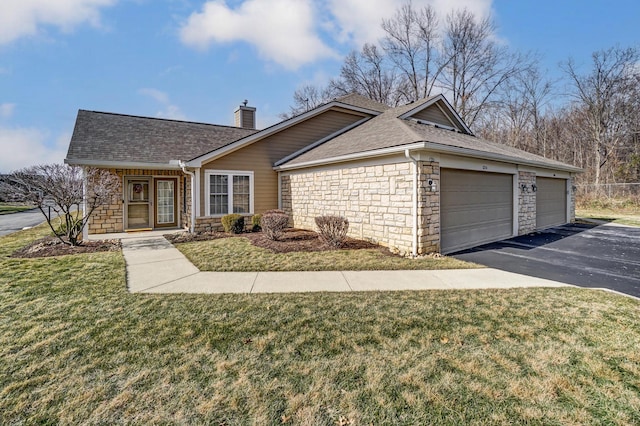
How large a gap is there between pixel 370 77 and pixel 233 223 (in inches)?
952

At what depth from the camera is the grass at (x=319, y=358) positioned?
227cm

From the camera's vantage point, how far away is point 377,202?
27.4 ft

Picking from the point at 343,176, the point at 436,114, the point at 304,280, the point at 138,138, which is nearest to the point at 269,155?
the point at 343,176

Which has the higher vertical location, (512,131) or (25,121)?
(512,131)

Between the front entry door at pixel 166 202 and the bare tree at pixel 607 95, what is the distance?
30.3 metres

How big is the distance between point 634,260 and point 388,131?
6.82 meters

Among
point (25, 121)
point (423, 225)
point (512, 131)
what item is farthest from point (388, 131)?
point (512, 131)

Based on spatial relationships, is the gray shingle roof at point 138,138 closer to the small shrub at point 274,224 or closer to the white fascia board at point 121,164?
the white fascia board at point 121,164

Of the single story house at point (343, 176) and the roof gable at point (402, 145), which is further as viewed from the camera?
the single story house at point (343, 176)

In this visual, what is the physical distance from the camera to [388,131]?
964 cm

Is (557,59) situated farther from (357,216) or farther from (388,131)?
(357,216)

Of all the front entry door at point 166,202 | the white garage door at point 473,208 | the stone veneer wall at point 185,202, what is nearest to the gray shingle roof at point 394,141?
the white garage door at point 473,208

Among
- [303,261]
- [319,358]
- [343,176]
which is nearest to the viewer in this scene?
[319,358]

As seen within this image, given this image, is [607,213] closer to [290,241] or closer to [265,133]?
[290,241]
